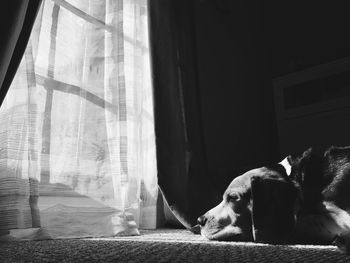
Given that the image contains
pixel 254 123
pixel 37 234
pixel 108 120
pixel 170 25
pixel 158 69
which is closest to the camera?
pixel 37 234

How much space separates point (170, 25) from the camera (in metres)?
2.18

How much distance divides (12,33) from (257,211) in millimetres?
943

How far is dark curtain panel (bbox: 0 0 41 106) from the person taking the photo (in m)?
1.15

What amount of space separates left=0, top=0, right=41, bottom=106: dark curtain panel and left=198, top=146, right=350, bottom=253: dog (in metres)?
0.87

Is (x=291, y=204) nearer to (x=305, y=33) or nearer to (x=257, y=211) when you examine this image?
(x=257, y=211)

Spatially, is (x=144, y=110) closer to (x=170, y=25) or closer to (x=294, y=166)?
(x=170, y=25)

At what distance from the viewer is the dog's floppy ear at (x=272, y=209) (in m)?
1.10

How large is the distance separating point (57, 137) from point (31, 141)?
15 cm

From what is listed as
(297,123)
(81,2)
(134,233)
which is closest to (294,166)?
(134,233)

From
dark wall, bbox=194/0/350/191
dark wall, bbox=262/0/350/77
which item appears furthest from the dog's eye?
dark wall, bbox=262/0/350/77

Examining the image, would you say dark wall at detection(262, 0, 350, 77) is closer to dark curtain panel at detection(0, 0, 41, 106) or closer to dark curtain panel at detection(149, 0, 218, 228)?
dark curtain panel at detection(149, 0, 218, 228)

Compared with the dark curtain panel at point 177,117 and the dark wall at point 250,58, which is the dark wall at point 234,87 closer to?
the dark wall at point 250,58

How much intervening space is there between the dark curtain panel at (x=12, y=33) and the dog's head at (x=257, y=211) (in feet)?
2.84

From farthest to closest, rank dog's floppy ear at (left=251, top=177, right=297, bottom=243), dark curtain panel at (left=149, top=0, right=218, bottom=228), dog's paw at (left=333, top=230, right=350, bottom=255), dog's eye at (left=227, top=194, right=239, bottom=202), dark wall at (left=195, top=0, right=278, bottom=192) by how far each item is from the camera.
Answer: dark wall at (left=195, top=0, right=278, bottom=192) → dark curtain panel at (left=149, top=0, right=218, bottom=228) → dog's eye at (left=227, top=194, right=239, bottom=202) → dog's floppy ear at (left=251, top=177, right=297, bottom=243) → dog's paw at (left=333, top=230, right=350, bottom=255)
